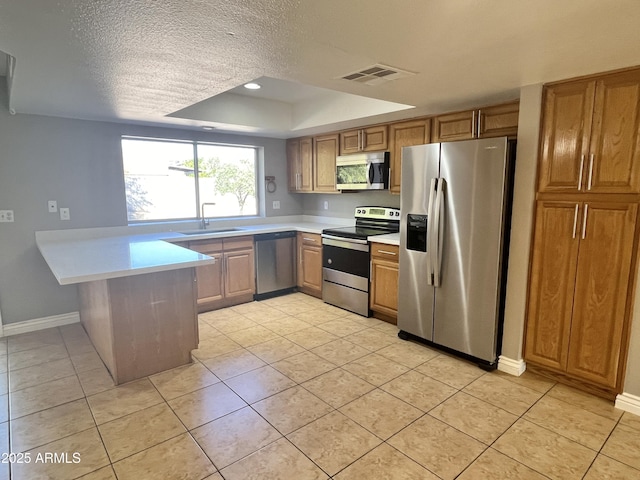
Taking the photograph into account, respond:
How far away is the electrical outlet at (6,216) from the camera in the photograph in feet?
10.9

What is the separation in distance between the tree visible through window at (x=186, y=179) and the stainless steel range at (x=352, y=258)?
1496 mm

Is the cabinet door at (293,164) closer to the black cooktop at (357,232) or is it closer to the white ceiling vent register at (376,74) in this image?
the black cooktop at (357,232)

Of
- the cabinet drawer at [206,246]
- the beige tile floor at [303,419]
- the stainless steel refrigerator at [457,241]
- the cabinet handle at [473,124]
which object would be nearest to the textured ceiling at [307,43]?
the cabinet handle at [473,124]

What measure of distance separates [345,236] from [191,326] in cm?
184

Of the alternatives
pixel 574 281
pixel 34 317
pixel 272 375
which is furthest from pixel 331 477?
pixel 34 317

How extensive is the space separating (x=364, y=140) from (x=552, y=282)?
241 cm

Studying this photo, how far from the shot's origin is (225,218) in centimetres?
482

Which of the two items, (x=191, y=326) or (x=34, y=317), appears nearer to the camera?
(x=191, y=326)

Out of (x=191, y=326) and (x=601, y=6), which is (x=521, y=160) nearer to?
(x=601, y=6)

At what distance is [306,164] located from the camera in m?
4.95

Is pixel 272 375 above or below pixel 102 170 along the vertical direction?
below

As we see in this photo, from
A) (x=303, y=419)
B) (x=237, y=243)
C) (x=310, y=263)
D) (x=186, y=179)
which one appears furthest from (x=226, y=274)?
(x=303, y=419)

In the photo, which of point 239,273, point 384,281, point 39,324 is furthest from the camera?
point 239,273

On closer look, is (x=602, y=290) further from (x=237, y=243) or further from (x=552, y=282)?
(x=237, y=243)
